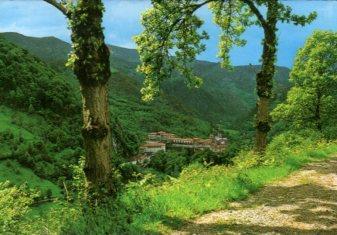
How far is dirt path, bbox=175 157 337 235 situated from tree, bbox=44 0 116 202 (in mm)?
2267

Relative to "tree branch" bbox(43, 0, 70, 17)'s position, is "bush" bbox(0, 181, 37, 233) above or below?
below

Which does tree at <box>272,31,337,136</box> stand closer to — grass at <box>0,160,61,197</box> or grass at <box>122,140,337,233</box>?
grass at <box>122,140,337,233</box>

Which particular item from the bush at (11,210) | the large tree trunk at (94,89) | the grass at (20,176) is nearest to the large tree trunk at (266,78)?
the bush at (11,210)

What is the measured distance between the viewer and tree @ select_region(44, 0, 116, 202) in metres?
10.7

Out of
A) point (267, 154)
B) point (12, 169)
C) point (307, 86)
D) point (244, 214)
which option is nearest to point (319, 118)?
point (307, 86)

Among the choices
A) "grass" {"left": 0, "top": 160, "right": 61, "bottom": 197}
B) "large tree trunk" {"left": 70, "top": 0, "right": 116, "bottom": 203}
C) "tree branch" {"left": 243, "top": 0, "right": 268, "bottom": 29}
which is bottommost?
"grass" {"left": 0, "top": 160, "right": 61, "bottom": 197}

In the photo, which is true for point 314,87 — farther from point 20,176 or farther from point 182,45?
point 20,176

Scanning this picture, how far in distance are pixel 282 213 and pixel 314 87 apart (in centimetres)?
4375

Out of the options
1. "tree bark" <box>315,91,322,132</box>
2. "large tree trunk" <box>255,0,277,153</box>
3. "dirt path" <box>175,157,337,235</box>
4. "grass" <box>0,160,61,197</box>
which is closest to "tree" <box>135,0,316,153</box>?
"large tree trunk" <box>255,0,277,153</box>

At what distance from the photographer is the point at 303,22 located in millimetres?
19641

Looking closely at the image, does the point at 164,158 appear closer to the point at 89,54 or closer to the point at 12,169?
the point at 12,169

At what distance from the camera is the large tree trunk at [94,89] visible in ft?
35.0

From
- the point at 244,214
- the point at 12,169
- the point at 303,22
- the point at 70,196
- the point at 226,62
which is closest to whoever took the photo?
the point at 70,196

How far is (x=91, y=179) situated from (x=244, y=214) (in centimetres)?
351
